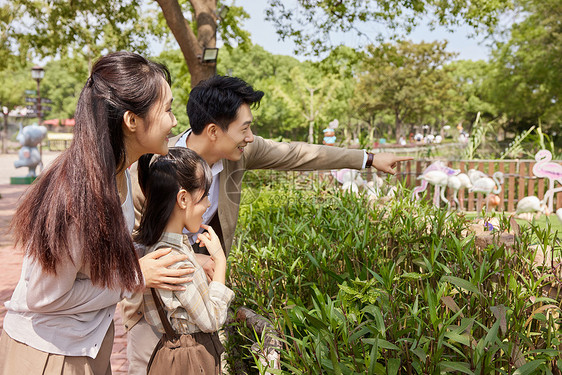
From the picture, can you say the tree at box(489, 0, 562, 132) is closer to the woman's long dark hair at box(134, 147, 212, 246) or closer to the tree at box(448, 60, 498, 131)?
the woman's long dark hair at box(134, 147, 212, 246)

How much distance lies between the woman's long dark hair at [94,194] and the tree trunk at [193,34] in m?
5.64

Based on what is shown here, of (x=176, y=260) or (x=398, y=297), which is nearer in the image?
(x=176, y=260)

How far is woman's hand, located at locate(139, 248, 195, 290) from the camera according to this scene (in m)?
1.52

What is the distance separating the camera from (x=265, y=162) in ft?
8.97

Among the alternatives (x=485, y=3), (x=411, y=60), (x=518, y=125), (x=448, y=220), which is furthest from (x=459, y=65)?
(x=448, y=220)

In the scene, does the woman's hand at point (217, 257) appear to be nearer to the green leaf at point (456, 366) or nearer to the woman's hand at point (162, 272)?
the woman's hand at point (162, 272)

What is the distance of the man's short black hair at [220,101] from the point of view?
7.66 ft

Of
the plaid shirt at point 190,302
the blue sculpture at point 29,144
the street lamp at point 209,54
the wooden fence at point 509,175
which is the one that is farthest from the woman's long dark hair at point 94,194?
the blue sculpture at point 29,144

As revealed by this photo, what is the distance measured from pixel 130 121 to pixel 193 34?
612 centimetres

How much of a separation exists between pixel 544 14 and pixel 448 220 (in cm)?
1651

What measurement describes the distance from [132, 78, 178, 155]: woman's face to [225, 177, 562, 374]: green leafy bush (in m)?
0.74

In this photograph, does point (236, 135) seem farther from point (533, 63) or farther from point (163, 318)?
point (533, 63)

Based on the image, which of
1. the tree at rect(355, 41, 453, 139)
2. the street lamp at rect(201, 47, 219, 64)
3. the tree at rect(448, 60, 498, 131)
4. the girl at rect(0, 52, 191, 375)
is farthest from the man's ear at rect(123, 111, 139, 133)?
the tree at rect(448, 60, 498, 131)

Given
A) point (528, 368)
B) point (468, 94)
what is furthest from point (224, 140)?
point (468, 94)
